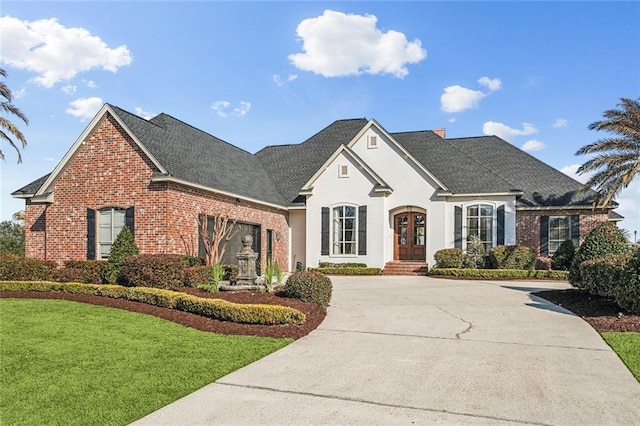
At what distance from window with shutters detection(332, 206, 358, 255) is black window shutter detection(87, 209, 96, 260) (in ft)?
32.9

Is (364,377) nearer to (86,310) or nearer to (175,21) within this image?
(86,310)

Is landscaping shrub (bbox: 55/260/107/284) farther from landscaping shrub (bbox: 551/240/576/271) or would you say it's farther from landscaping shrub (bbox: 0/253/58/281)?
landscaping shrub (bbox: 551/240/576/271)

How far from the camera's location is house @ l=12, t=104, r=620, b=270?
1587 cm

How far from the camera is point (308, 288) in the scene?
34.8 feet

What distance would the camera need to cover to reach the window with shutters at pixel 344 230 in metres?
21.8

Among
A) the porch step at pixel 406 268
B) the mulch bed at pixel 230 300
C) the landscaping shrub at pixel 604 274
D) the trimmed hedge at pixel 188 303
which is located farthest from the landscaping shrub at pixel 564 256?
the trimmed hedge at pixel 188 303

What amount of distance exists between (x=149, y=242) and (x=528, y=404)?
1257 cm

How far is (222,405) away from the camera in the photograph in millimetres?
5215

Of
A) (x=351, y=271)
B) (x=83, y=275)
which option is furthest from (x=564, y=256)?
(x=83, y=275)

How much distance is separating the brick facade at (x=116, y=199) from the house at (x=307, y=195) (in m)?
0.03

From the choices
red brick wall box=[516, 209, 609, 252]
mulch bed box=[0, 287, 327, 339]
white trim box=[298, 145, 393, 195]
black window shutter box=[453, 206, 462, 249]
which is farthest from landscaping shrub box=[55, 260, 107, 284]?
red brick wall box=[516, 209, 609, 252]

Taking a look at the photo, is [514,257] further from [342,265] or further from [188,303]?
[188,303]

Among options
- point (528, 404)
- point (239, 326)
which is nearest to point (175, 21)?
point (239, 326)

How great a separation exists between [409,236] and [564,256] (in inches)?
253
